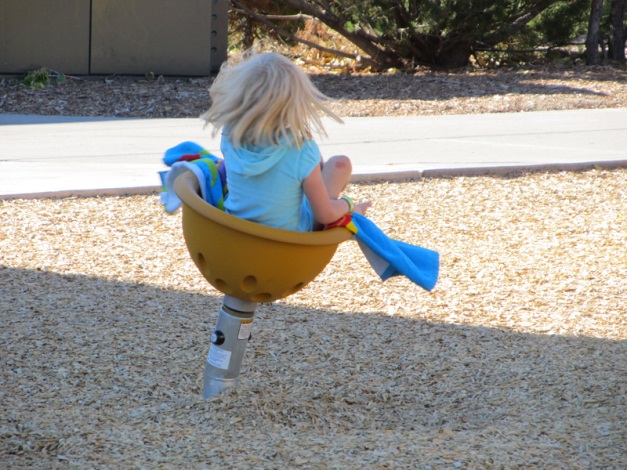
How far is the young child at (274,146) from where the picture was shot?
114 inches

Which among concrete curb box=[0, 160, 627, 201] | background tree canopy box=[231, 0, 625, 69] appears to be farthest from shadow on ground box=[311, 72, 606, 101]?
concrete curb box=[0, 160, 627, 201]

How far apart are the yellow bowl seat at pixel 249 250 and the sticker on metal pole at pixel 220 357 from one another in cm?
29

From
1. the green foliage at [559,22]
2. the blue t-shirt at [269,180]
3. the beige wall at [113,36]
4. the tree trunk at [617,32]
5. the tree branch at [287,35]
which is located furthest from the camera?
the tree branch at [287,35]

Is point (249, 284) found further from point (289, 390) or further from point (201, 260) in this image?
point (289, 390)

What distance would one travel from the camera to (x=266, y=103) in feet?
9.40

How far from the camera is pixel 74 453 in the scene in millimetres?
2758

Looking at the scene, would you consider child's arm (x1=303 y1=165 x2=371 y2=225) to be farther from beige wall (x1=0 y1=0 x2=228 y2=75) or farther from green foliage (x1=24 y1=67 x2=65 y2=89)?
beige wall (x1=0 y1=0 x2=228 y2=75)

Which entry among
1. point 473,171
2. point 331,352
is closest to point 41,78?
point 473,171

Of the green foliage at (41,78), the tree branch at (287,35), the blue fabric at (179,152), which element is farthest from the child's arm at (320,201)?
the tree branch at (287,35)

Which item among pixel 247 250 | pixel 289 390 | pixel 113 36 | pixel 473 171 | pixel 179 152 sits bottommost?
pixel 113 36

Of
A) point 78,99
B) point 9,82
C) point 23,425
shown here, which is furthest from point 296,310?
point 9,82

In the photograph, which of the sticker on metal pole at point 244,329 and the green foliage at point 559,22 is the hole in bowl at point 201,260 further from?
the green foliage at point 559,22

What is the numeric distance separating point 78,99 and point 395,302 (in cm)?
833

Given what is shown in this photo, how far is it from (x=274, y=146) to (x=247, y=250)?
1.26 feet
